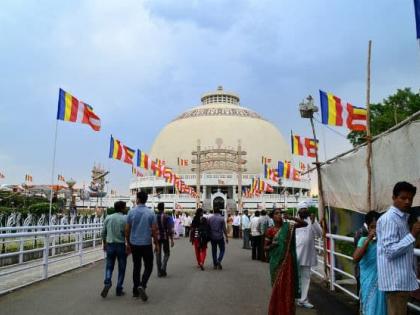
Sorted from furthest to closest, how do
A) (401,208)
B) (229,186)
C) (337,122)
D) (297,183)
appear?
(297,183)
(229,186)
(337,122)
(401,208)

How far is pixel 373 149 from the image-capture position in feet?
22.3

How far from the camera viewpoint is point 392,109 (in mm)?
24750

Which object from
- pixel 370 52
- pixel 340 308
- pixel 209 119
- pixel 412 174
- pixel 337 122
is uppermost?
pixel 209 119

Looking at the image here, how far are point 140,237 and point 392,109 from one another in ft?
70.2

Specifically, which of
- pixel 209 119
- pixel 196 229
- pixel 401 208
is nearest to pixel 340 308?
pixel 401 208

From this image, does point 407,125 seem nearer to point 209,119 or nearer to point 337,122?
point 337,122

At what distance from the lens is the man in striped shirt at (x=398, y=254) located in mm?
3768

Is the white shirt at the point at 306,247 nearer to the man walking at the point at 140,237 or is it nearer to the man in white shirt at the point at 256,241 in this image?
the man walking at the point at 140,237

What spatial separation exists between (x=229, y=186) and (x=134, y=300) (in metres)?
48.3

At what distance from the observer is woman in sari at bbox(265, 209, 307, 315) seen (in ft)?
18.5

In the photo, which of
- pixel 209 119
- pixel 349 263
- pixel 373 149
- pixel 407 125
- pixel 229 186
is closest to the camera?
pixel 407 125

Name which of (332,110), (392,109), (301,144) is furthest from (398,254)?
(392,109)

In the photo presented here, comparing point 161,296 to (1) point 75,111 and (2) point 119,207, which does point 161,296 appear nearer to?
(2) point 119,207

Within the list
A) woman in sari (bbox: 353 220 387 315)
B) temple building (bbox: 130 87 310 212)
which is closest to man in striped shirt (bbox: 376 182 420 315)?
woman in sari (bbox: 353 220 387 315)
